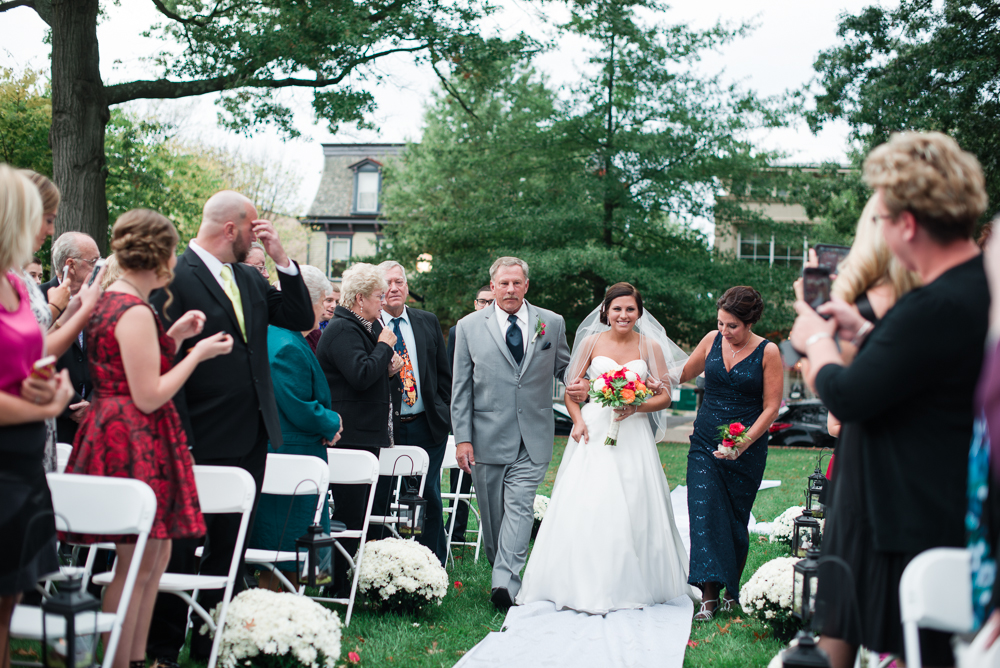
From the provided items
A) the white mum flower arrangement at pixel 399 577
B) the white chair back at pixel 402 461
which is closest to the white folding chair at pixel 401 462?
the white chair back at pixel 402 461

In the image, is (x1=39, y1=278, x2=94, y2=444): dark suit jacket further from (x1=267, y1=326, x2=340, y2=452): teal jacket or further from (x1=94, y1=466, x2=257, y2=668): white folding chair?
(x1=94, y1=466, x2=257, y2=668): white folding chair

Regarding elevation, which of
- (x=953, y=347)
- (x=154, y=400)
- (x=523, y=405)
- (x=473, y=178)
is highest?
(x=473, y=178)

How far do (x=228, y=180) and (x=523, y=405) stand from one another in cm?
2527

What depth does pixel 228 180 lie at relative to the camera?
28703 mm

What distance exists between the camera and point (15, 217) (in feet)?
8.74

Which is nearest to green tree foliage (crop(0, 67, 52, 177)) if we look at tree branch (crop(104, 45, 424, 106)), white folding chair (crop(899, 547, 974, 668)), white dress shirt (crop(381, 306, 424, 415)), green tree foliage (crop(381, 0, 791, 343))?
tree branch (crop(104, 45, 424, 106))

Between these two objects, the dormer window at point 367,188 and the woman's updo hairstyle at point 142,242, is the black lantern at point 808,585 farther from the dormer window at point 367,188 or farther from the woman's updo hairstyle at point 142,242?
the dormer window at point 367,188

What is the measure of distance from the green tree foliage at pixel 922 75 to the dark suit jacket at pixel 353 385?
41.6 feet

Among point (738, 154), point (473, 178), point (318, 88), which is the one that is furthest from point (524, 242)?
point (318, 88)

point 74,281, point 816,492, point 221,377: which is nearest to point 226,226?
point 221,377

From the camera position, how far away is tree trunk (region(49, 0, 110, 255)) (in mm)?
10539

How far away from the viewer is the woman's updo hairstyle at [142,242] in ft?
11.0

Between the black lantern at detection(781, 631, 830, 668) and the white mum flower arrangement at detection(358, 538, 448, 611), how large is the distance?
319 centimetres

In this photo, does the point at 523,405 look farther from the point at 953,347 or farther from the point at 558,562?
the point at 953,347
